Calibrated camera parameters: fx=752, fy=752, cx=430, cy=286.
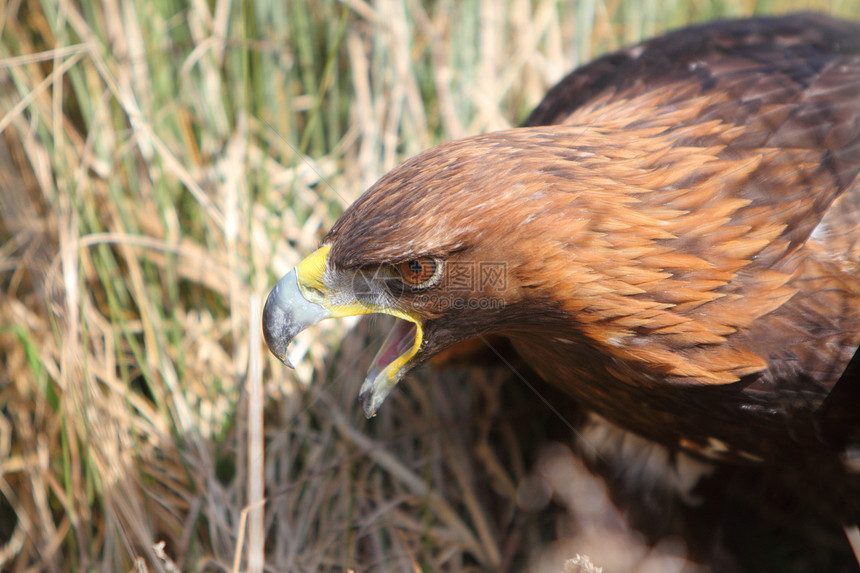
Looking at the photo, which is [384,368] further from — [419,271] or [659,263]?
[659,263]

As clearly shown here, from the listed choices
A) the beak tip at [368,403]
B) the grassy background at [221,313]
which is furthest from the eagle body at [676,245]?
the grassy background at [221,313]

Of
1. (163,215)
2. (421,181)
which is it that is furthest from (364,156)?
(421,181)

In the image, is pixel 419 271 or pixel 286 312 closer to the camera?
→ pixel 419 271

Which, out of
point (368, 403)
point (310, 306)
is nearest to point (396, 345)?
point (368, 403)

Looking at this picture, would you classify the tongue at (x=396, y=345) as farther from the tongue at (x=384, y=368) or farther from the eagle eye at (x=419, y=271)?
the eagle eye at (x=419, y=271)

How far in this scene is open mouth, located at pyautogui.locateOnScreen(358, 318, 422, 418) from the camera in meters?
2.28

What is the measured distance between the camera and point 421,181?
2018mm

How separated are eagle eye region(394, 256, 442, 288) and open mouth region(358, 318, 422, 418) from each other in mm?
202

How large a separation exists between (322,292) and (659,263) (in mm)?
955

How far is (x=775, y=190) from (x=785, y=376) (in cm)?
52

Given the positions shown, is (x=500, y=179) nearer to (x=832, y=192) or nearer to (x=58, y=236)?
(x=832, y=192)

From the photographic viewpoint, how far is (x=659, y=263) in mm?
2020

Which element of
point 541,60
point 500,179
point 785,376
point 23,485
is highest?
point 500,179

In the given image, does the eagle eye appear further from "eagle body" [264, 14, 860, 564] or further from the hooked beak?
the hooked beak
